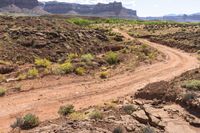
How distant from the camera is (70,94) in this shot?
22.5 meters

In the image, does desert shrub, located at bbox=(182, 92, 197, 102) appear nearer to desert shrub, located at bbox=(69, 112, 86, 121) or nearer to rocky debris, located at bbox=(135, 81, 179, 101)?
rocky debris, located at bbox=(135, 81, 179, 101)

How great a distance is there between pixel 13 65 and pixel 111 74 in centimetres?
835

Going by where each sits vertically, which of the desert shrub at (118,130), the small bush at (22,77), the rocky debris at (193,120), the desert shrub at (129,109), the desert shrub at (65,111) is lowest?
the small bush at (22,77)

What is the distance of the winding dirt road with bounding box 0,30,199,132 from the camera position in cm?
1902

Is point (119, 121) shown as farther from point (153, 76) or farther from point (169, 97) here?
point (153, 76)

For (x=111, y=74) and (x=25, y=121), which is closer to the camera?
(x=25, y=121)

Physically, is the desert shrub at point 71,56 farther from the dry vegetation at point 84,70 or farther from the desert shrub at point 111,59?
the desert shrub at point 111,59

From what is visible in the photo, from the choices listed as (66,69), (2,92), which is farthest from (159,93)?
(66,69)

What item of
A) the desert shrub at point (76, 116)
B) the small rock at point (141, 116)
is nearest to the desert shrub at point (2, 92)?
the desert shrub at point (76, 116)

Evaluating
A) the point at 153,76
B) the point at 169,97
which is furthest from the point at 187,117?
the point at 153,76

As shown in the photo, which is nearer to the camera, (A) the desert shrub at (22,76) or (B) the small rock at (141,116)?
(B) the small rock at (141,116)

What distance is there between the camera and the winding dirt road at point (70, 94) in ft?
62.4

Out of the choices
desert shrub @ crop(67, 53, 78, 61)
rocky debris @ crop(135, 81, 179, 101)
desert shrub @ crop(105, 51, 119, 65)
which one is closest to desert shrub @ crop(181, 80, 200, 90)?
rocky debris @ crop(135, 81, 179, 101)

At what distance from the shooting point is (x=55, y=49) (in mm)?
36375
